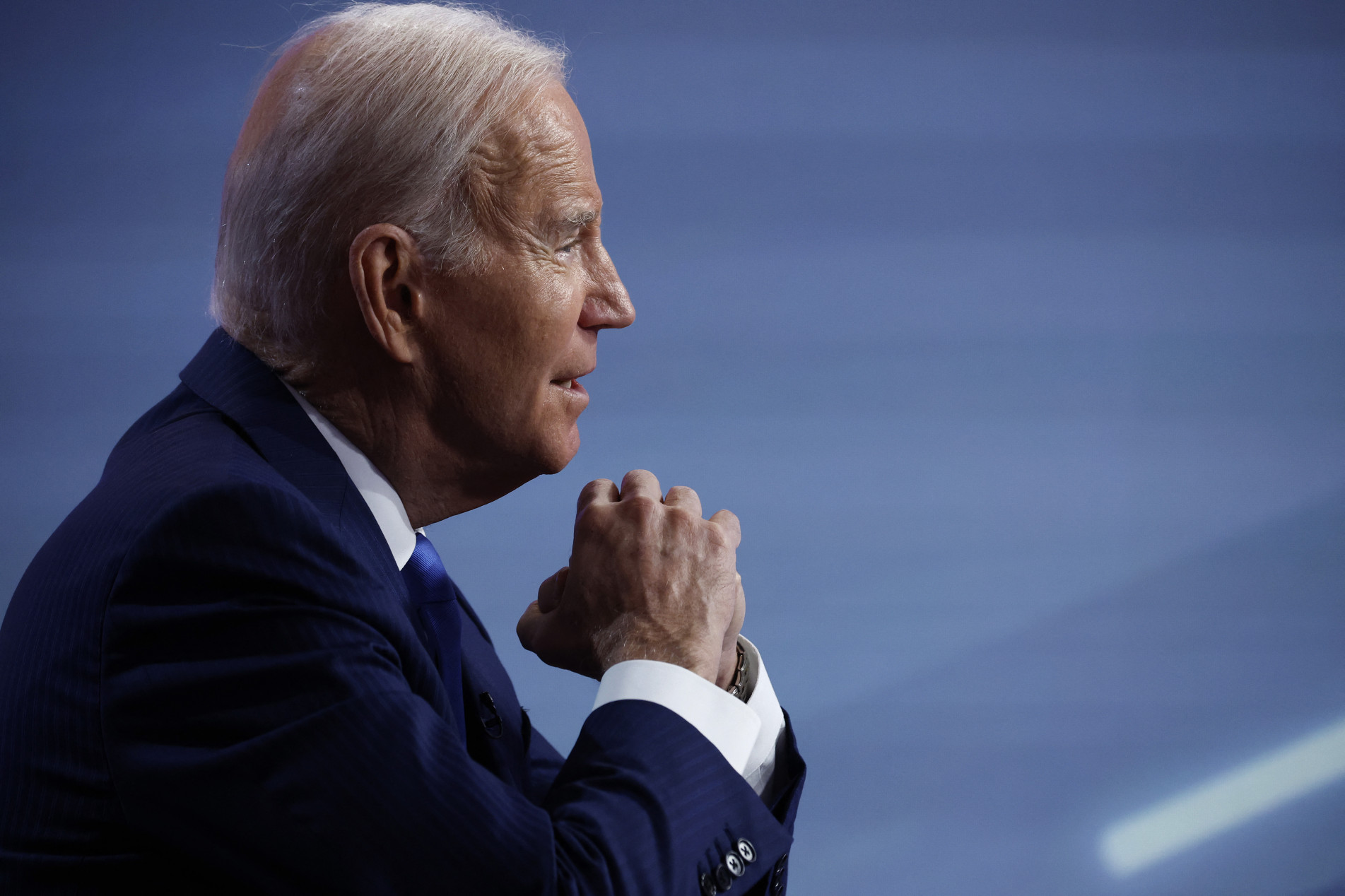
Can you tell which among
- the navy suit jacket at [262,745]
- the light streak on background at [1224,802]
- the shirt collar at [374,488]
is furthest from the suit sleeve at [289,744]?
the light streak on background at [1224,802]

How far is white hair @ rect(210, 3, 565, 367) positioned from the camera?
88 cm

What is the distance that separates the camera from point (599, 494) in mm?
993

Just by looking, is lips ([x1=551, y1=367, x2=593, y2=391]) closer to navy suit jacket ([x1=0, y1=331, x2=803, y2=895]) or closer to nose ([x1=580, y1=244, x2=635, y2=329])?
nose ([x1=580, y1=244, x2=635, y2=329])

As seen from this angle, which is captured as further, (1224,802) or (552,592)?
(1224,802)

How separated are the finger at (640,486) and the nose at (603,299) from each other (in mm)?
132

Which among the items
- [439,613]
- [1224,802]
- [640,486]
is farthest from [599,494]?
[1224,802]

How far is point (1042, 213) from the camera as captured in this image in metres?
2.25

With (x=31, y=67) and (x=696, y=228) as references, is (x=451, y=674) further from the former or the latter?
(x=31, y=67)

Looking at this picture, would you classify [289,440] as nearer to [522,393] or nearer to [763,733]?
[522,393]

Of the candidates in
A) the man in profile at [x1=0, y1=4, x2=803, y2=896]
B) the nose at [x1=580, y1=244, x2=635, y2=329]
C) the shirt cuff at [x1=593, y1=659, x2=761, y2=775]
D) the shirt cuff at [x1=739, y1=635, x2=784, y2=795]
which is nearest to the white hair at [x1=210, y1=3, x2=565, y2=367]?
the man in profile at [x1=0, y1=4, x2=803, y2=896]

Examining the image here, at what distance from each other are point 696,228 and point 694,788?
5.25 ft

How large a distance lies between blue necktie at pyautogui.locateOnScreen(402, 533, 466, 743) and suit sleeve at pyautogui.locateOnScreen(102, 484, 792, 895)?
0.23 meters

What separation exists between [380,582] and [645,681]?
0.20 meters

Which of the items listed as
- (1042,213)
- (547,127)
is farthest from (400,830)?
(1042,213)
